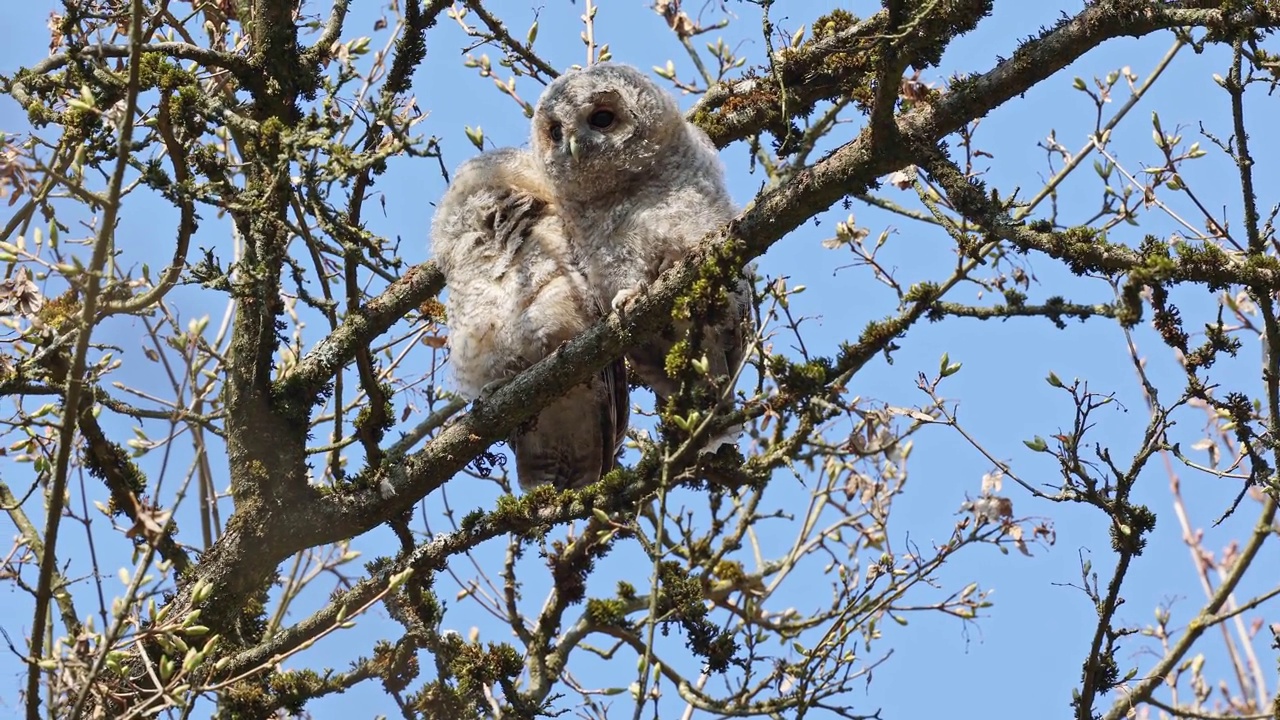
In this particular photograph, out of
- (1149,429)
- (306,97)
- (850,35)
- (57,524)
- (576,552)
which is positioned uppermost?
(850,35)

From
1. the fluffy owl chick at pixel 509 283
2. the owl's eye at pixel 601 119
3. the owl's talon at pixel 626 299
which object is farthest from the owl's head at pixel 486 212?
the owl's talon at pixel 626 299

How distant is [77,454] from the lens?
3631 mm

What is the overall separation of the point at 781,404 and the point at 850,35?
1.71 meters

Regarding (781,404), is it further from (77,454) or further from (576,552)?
(77,454)

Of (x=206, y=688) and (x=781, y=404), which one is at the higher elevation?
(x=781, y=404)

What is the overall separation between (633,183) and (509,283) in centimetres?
63

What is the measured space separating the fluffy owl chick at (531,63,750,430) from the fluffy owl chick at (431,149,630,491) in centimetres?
10

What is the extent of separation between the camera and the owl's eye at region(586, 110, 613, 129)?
489cm

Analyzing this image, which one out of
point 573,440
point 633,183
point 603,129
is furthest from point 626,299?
point 573,440

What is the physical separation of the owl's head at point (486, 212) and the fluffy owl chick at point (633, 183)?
0.13 meters

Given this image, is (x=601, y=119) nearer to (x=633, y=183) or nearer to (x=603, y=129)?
(x=603, y=129)

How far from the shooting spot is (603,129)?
488 cm

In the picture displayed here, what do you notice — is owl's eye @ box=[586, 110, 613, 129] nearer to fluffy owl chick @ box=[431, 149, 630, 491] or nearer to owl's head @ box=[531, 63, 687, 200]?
owl's head @ box=[531, 63, 687, 200]

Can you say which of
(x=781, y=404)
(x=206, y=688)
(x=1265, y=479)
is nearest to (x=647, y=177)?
(x=781, y=404)
